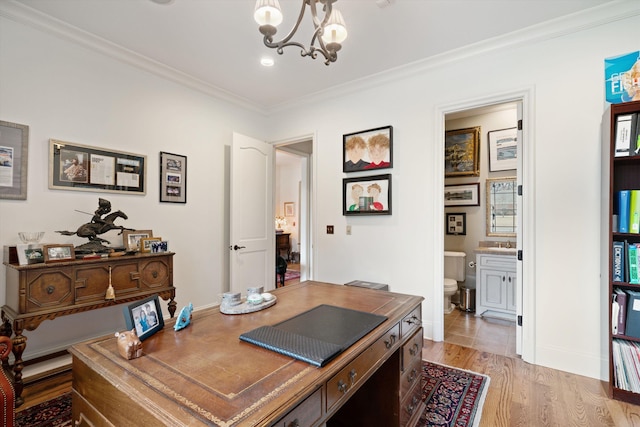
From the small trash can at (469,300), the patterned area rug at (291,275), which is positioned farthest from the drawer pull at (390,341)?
the patterned area rug at (291,275)

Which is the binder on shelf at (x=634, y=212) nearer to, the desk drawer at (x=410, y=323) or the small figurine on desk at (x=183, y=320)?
the desk drawer at (x=410, y=323)

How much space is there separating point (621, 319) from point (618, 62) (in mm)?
1777

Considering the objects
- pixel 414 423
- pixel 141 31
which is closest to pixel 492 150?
pixel 414 423

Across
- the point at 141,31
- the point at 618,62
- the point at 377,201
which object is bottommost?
the point at 377,201

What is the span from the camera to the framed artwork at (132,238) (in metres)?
2.64

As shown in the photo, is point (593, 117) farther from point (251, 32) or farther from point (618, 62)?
point (251, 32)

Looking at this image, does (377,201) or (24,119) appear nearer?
(24,119)

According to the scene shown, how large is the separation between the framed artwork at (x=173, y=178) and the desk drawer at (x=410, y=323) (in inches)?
108

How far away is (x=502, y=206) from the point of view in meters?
4.03

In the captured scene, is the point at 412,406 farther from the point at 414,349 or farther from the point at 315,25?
the point at 315,25

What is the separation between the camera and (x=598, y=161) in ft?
7.43

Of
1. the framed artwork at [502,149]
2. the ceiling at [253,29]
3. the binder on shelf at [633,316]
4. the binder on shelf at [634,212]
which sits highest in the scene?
the ceiling at [253,29]

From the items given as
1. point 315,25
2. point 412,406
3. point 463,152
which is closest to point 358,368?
point 412,406

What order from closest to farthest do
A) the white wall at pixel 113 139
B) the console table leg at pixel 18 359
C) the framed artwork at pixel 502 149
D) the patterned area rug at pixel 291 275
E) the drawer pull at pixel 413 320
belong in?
the drawer pull at pixel 413 320
the console table leg at pixel 18 359
the white wall at pixel 113 139
the framed artwork at pixel 502 149
the patterned area rug at pixel 291 275
